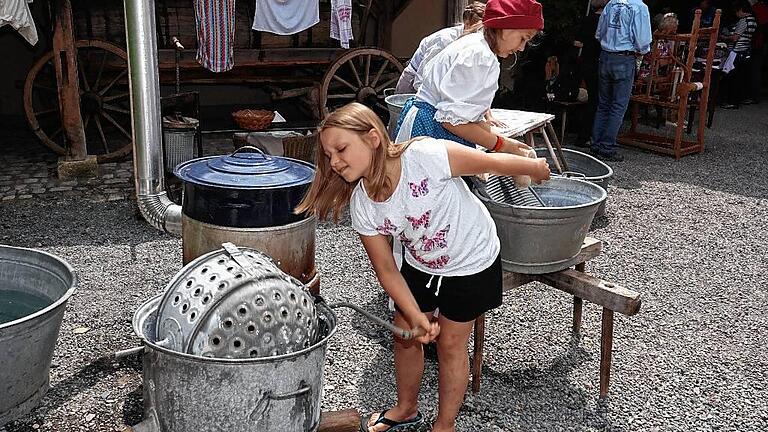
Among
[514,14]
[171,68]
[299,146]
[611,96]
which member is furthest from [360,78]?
[514,14]

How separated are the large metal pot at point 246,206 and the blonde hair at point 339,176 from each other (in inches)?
20.8

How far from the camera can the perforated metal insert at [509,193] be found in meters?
3.55

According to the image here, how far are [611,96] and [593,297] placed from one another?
5448 millimetres

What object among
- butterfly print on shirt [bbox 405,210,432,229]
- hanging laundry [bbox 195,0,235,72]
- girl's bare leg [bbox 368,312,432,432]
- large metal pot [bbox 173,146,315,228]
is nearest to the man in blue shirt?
hanging laundry [bbox 195,0,235,72]

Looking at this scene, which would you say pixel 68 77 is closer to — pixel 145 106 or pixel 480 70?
pixel 145 106

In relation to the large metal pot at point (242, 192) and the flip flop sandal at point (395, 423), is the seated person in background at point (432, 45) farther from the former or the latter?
the flip flop sandal at point (395, 423)

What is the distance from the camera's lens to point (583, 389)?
11.8ft

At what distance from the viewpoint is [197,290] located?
7.77ft

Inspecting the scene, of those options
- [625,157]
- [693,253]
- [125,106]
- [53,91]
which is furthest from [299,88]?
[693,253]

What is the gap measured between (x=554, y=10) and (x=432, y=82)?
852cm

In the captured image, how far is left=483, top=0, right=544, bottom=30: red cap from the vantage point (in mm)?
2898

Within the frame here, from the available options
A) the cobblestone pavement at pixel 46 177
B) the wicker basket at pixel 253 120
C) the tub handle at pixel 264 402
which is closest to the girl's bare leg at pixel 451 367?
the tub handle at pixel 264 402

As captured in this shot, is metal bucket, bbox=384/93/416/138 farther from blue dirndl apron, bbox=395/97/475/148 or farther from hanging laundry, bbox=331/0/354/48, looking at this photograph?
hanging laundry, bbox=331/0/354/48

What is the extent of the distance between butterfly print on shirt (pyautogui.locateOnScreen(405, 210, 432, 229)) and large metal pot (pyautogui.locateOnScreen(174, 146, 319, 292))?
78 centimetres
